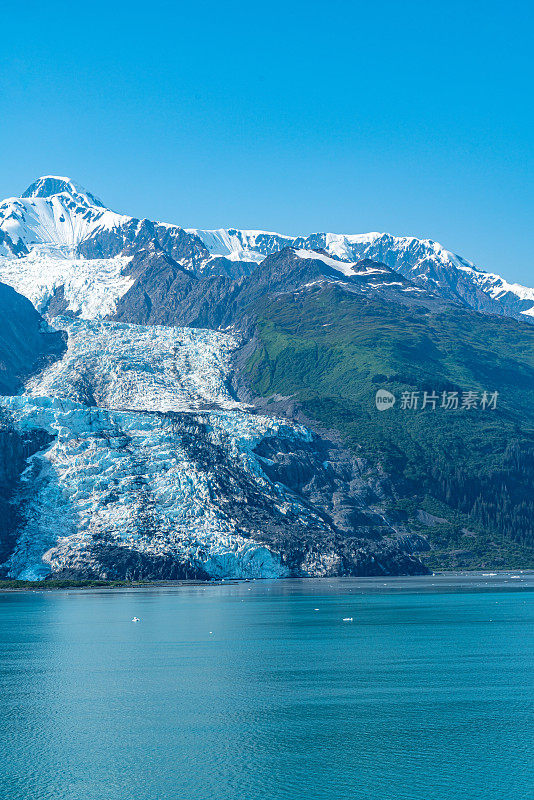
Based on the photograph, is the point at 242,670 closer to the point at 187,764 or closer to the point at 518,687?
the point at 518,687

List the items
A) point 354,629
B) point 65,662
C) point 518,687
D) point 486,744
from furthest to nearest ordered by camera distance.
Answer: point 354,629 → point 65,662 → point 518,687 → point 486,744

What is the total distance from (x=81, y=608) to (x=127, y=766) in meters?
127

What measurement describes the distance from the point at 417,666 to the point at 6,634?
238 feet

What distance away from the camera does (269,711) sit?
3177 inches

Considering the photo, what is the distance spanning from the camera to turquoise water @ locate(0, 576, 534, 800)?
197ft

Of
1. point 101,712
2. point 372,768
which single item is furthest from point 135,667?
point 372,768

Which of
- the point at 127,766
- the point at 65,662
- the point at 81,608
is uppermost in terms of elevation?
the point at 127,766

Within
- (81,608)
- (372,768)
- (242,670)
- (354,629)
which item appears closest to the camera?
(372,768)

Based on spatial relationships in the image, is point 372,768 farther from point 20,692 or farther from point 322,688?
point 20,692

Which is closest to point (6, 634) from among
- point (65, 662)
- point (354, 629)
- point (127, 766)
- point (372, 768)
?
point (65, 662)

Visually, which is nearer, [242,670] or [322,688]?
[322,688]

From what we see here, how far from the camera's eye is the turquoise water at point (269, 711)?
60.2 m

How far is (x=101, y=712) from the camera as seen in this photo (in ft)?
268

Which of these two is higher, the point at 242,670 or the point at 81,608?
the point at 242,670
